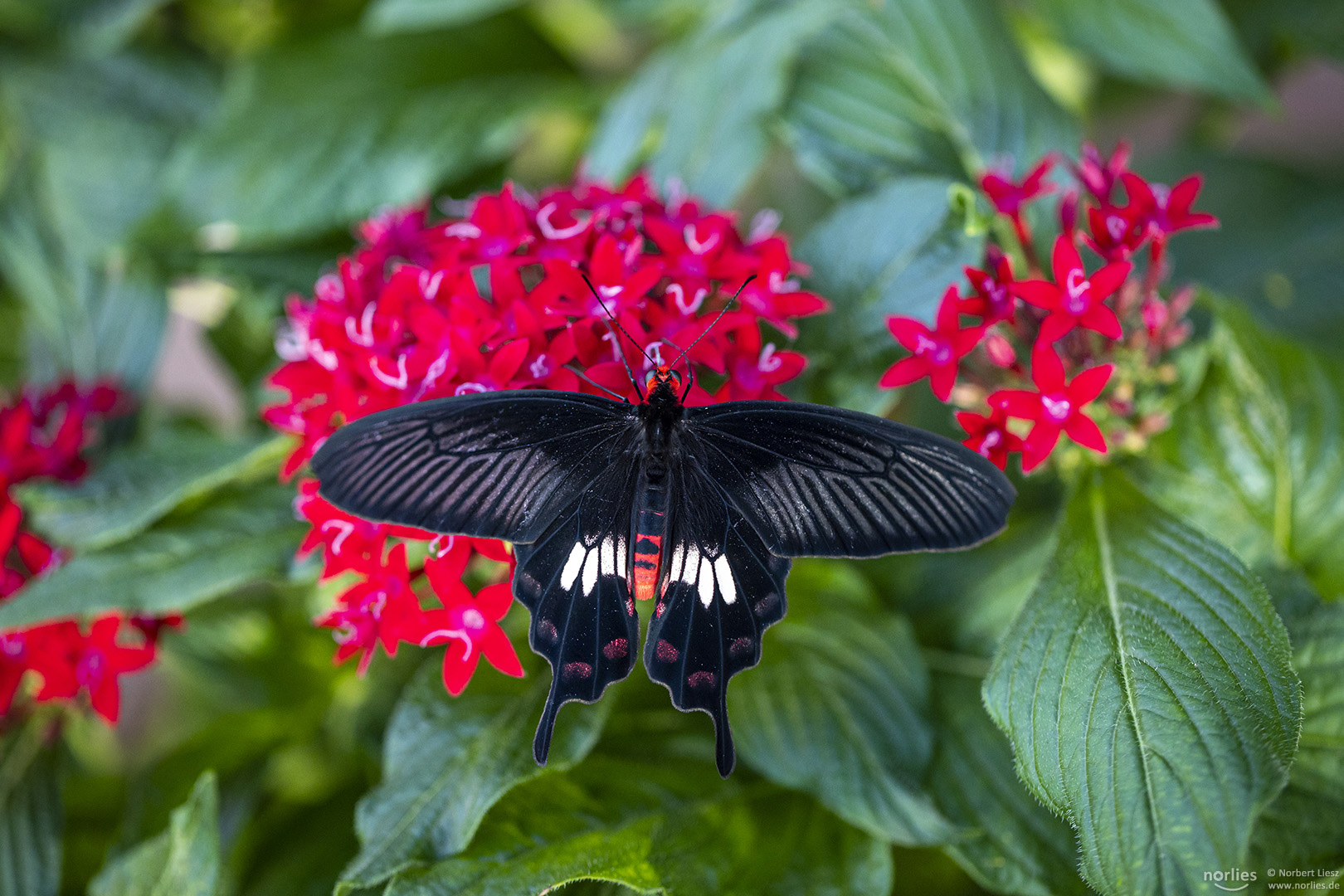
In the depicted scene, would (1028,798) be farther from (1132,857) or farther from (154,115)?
(154,115)

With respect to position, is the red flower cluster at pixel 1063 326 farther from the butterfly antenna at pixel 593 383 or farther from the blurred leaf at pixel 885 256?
the butterfly antenna at pixel 593 383

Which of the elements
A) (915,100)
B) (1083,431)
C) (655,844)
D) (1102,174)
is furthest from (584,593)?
(915,100)

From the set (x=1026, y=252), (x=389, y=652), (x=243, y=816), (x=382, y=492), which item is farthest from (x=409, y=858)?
(x=1026, y=252)

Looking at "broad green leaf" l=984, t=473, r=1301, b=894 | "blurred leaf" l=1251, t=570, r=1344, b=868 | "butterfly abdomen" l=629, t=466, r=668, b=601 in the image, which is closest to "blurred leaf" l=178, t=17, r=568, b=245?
"butterfly abdomen" l=629, t=466, r=668, b=601

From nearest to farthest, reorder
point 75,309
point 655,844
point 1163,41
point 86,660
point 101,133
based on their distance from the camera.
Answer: point 655,844, point 86,660, point 1163,41, point 75,309, point 101,133

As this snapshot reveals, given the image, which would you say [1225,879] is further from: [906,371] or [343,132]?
[343,132]

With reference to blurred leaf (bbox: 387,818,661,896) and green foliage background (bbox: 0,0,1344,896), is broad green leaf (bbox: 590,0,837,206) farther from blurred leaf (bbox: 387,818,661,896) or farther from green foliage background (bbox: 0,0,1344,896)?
blurred leaf (bbox: 387,818,661,896)
